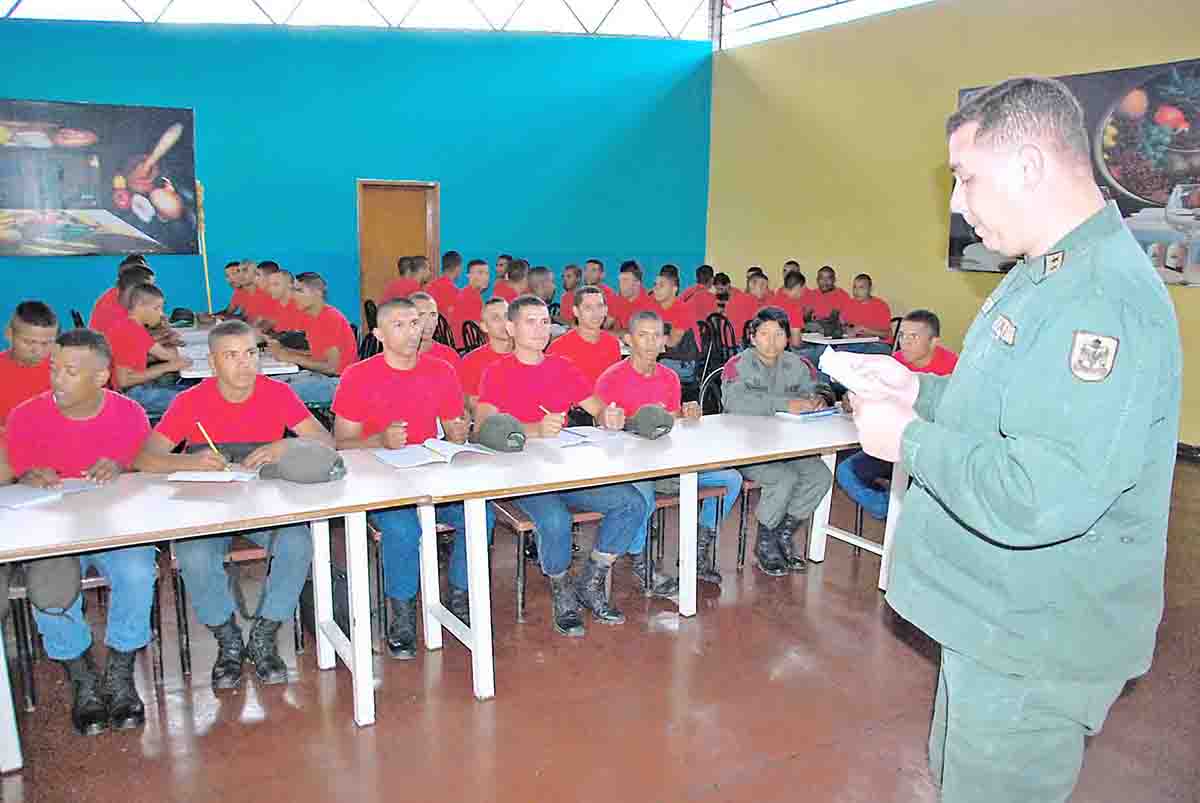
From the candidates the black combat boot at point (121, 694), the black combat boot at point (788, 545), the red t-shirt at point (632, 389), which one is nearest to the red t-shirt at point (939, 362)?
the black combat boot at point (788, 545)

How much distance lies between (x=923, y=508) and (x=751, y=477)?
113 inches

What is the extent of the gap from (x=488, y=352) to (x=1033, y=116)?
3.75m

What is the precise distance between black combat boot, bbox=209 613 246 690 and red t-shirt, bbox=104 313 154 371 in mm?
2855

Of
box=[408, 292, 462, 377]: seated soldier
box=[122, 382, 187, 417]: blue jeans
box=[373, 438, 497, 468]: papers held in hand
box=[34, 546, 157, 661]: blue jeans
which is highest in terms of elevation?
box=[408, 292, 462, 377]: seated soldier

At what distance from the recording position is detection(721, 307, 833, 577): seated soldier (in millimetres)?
4305

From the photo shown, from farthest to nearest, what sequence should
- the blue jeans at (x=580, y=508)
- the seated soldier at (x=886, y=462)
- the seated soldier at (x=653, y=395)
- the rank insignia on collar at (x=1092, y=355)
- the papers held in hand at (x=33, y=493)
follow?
1. the seated soldier at (x=886, y=462)
2. the seated soldier at (x=653, y=395)
3. the blue jeans at (x=580, y=508)
4. the papers held in hand at (x=33, y=493)
5. the rank insignia on collar at (x=1092, y=355)

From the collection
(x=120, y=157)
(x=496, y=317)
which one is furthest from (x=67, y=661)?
(x=120, y=157)

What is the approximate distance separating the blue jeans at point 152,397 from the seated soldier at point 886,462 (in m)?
3.73

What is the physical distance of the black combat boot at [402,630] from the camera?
11.2 ft

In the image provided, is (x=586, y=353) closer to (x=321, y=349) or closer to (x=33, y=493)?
(x=321, y=349)

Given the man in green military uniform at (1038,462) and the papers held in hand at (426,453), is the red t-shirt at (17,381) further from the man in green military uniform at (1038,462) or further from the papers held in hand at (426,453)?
the man in green military uniform at (1038,462)

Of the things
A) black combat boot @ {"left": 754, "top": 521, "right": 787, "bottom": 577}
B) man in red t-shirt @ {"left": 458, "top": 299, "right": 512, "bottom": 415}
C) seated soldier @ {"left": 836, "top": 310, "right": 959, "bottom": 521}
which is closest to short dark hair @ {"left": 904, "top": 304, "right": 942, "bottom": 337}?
seated soldier @ {"left": 836, "top": 310, "right": 959, "bottom": 521}

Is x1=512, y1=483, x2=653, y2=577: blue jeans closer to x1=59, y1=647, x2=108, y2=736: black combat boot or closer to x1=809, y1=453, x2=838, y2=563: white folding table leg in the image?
x1=809, y1=453, x2=838, y2=563: white folding table leg

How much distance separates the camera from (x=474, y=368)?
473cm
